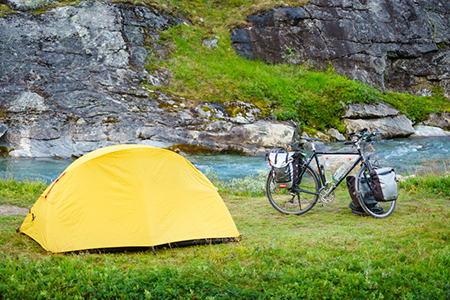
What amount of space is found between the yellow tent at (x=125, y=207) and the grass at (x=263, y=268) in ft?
0.91

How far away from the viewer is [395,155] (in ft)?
52.6

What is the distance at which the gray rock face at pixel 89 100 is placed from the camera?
1577 centimetres

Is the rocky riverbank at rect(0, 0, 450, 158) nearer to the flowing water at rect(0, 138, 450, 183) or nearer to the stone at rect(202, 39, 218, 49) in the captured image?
the flowing water at rect(0, 138, 450, 183)

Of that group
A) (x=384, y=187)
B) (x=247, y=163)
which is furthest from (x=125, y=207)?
(x=247, y=163)

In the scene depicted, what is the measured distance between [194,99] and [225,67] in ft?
16.0

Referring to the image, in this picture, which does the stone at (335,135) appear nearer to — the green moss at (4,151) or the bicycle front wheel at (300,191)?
the bicycle front wheel at (300,191)

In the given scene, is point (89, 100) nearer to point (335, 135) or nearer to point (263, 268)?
point (335, 135)

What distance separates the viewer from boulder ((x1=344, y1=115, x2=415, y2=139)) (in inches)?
797

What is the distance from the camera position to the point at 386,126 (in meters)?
20.7

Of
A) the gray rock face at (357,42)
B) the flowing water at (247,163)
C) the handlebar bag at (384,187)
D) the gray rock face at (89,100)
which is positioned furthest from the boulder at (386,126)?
the handlebar bag at (384,187)

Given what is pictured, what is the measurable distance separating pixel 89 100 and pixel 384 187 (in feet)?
48.2

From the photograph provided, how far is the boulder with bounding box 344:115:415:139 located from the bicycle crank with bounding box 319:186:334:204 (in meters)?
14.2

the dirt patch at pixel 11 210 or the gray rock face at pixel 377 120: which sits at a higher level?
the gray rock face at pixel 377 120

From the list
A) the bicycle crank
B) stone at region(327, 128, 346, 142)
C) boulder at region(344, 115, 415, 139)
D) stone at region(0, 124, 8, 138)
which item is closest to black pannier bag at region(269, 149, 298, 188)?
the bicycle crank
